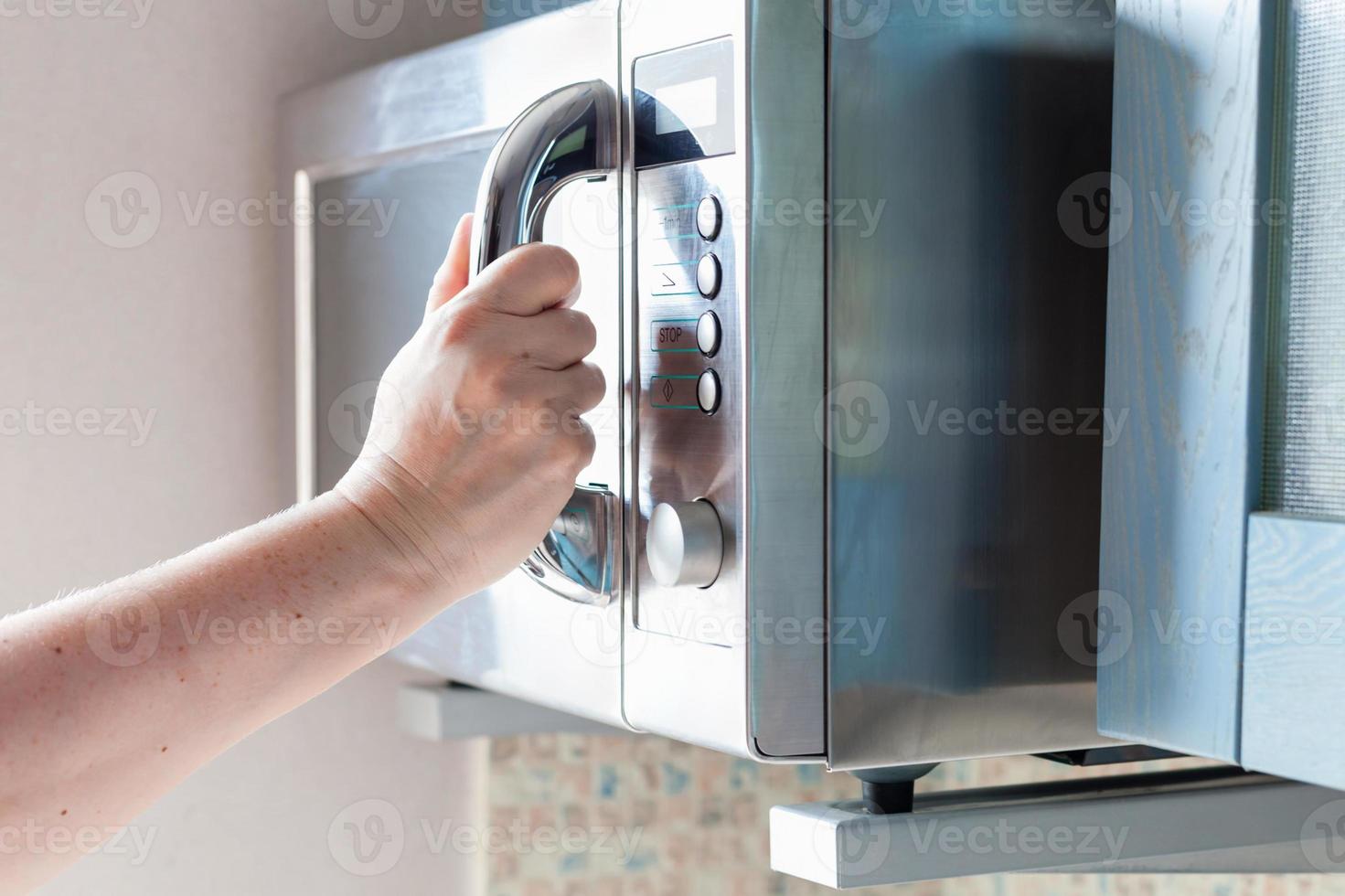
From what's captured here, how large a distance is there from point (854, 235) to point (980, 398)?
0.35 feet

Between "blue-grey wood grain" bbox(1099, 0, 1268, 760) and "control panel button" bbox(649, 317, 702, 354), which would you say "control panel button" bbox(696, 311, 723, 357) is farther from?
"blue-grey wood grain" bbox(1099, 0, 1268, 760)

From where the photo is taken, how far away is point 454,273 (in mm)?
720

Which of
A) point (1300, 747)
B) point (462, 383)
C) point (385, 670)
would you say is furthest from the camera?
point (385, 670)

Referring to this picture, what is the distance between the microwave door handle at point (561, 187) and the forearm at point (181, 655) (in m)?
0.08

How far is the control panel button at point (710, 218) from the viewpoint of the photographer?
59cm

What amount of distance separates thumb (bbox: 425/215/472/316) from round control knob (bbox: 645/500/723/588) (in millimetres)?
200

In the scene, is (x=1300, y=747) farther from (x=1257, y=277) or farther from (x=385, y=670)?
(x=385, y=670)

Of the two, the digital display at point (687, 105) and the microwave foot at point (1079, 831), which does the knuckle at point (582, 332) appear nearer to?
the digital display at point (687, 105)

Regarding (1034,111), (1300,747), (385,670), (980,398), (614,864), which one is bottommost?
(614,864)

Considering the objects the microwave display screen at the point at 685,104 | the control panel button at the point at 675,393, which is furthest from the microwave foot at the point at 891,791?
the microwave display screen at the point at 685,104

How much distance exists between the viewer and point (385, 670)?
1137 millimetres

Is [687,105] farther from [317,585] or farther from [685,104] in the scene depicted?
[317,585]

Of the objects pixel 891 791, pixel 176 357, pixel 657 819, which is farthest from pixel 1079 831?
pixel 176 357

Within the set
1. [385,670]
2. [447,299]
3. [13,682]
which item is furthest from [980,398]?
[385,670]
